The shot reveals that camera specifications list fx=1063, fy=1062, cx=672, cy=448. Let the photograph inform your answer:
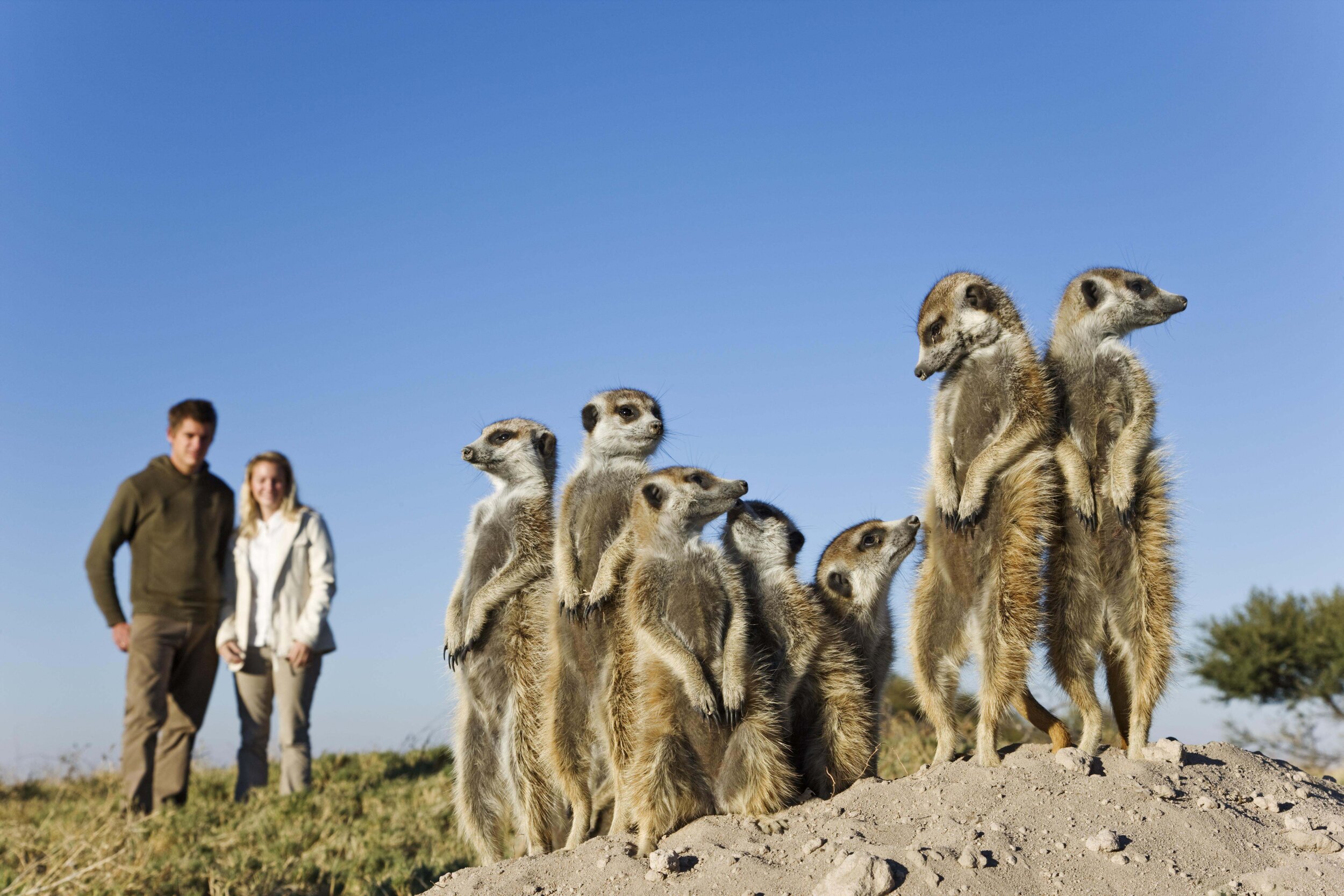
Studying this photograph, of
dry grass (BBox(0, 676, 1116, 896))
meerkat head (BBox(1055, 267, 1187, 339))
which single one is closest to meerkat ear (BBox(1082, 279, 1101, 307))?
meerkat head (BBox(1055, 267, 1187, 339))

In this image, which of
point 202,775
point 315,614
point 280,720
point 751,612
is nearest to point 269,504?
point 315,614

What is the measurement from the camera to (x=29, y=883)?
5527 millimetres

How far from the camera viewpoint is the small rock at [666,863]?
Answer: 372 centimetres

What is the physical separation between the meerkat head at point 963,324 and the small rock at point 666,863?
235 centimetres

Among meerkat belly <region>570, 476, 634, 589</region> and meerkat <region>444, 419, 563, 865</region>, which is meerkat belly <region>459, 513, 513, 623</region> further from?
meerkat belly <region>570, 476, 634, 589</region>

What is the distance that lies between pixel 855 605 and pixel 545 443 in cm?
180

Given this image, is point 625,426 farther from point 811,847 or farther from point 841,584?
point 811,847

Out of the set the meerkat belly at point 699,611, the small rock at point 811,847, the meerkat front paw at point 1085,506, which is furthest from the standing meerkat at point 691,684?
the meerkat front paw at point 1085,506

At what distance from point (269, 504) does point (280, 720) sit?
181 centimetres

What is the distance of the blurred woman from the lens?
28.6 feet

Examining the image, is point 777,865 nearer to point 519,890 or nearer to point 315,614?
point 519,890

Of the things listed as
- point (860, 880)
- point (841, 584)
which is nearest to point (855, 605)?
point (841, 584)

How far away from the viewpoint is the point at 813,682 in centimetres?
461

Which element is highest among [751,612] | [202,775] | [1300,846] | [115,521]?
[115,521]
